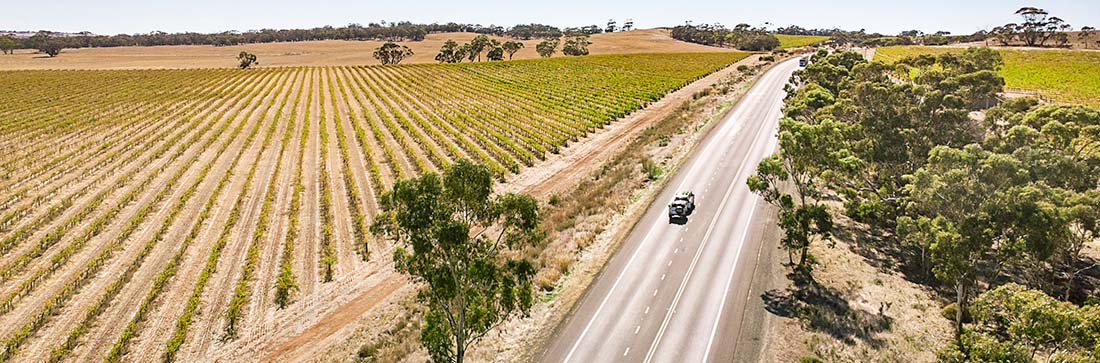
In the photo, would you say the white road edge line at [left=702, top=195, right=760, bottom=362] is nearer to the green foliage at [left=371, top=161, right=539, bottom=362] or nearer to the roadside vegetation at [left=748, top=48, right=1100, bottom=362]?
the roadside vegetation at [left=748, top=48, right=1100, bottom=362]

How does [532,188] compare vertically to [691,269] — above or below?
above

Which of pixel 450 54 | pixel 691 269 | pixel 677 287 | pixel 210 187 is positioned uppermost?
pixel 450 54

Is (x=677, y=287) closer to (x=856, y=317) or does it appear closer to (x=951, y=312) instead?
(x=856, y=317)

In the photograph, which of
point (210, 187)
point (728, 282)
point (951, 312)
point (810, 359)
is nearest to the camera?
point (810, 359)

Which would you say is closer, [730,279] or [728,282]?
[728,282]

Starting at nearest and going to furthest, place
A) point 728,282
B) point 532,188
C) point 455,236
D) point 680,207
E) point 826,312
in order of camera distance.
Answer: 1. point 455,236
2. point 826,312
3. point 728,282
4. point 680,207
5. point 532,188

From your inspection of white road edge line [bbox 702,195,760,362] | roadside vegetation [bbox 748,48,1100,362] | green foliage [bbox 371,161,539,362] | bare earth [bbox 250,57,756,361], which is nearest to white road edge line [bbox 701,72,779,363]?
white road edge line [bbox 702,195,760,362]

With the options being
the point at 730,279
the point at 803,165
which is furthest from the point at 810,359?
the point at 803,165

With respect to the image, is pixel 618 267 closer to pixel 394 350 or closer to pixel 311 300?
pixel 394 350
